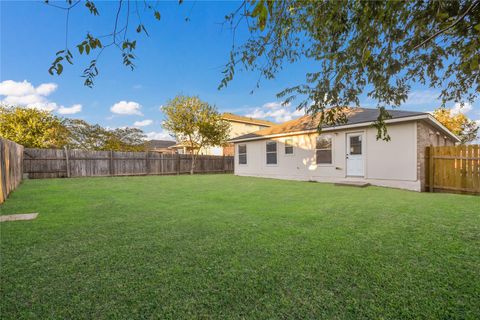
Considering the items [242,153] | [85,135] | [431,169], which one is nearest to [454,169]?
[431,169]

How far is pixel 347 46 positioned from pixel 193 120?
55.3 feet

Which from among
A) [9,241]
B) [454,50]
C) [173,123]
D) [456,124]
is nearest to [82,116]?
[173,123]

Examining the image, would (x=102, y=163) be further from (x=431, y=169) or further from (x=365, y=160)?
(x=431, y=169)

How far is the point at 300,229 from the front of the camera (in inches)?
131

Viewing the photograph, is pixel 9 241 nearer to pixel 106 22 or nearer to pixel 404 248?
pixel 106 22

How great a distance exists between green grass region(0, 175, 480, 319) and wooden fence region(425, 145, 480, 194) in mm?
4598

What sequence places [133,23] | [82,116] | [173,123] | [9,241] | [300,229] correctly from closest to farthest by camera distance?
[133,23]
[9,241]
[300,229]
[173,123]
[82,116]

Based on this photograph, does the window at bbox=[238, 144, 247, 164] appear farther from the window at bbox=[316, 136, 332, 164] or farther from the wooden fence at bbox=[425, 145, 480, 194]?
the wooden fence at bbox=[425, 145, 480, 194]

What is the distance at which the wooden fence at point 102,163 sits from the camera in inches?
489

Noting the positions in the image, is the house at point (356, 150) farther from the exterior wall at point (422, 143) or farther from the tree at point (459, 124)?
the tree at point (459, 124)

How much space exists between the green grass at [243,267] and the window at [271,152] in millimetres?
9487

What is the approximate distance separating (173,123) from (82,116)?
8.43 meters

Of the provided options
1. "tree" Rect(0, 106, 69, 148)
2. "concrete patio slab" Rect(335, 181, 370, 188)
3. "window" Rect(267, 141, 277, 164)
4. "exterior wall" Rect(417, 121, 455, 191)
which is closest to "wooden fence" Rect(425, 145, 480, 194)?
"exterior wall" Rect(417, 121, 455, 191)

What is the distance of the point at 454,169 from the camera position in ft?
25.3
